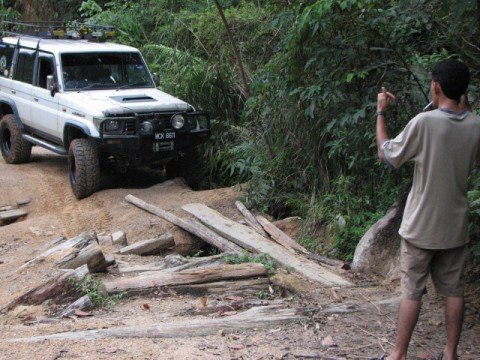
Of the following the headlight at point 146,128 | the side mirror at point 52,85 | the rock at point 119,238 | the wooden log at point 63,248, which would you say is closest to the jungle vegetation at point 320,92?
the headlight at point 146,128

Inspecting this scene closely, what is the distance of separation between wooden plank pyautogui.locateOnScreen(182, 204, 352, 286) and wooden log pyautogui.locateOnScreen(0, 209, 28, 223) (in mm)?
2530

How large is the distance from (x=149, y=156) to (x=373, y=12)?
4390 millimetres

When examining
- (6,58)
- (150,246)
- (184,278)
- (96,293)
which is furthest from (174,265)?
(6,58)

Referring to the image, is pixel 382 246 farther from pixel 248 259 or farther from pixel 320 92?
pixel 320 92

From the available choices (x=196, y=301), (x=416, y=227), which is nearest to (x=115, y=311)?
(x=196, y=301)

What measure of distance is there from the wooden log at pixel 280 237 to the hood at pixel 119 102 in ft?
7.89

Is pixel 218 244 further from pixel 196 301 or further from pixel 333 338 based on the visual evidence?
pixel 333 338

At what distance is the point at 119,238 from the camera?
8.05 metres

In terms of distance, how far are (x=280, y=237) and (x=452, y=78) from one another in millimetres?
4174

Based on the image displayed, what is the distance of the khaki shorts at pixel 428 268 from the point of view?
13.2 ft

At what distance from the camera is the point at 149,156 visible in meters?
9.67

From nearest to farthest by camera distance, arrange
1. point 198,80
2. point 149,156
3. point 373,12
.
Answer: point 373,12, point 149,156, point 198,80

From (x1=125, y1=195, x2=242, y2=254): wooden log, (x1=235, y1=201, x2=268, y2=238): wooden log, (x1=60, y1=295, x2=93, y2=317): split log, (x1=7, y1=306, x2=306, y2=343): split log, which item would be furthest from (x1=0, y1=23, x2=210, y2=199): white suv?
(x1=7, y1=306, x2=306, y2=343): split log

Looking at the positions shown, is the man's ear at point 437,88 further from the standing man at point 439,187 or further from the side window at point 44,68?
the side window at point 44,68
